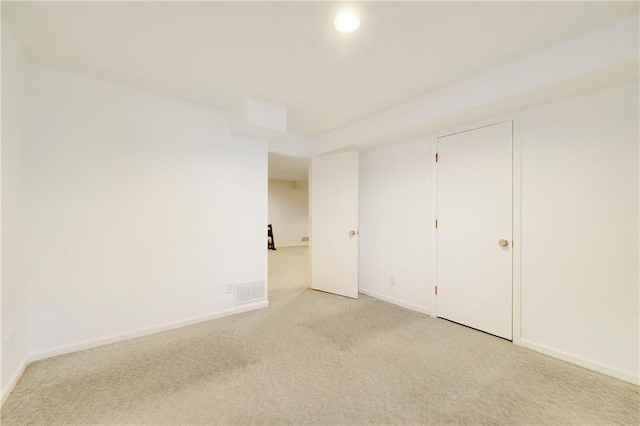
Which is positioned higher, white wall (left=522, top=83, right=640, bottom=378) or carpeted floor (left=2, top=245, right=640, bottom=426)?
white wall (left=522, top=83, right=640, bottom=378)

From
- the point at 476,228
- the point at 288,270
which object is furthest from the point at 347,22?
the point at 288,270

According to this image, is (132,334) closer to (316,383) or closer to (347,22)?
(316,383)

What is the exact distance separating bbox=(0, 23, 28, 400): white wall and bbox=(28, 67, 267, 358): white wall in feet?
0.36

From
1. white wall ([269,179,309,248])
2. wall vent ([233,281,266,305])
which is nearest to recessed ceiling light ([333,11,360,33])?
wall vent ([233,281,266,305])

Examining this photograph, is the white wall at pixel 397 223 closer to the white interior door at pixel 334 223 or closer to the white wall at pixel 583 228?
the white interior door at pixel 334 223

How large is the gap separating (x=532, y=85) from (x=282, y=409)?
9.41ft

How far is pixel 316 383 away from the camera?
5.81ft

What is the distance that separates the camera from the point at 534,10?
151 cm

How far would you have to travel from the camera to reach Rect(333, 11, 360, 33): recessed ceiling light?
1559 millimetres

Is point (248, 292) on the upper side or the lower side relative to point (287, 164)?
lower

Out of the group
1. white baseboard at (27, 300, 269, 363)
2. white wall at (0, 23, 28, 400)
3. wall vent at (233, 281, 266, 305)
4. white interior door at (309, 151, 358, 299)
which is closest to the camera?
white wall at (0, 23, 28, 400)

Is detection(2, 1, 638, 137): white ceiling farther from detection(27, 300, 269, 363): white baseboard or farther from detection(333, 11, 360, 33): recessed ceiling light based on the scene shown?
detection(27, 300, 269, 363): white baseboard

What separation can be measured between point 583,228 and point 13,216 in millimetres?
4209

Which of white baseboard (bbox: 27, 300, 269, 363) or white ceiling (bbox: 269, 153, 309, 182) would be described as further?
white ceiling (bbox: 269, 153, 309, 182)
